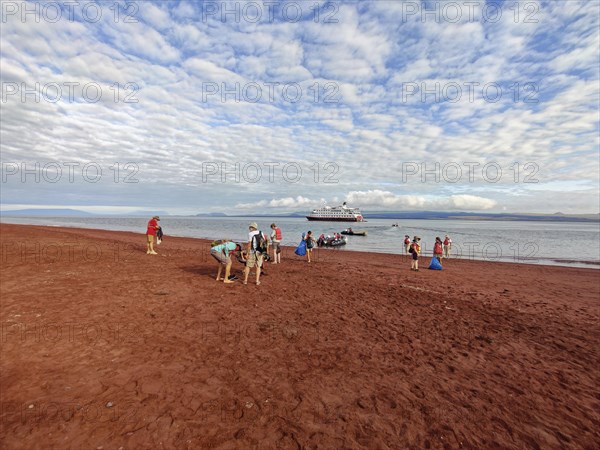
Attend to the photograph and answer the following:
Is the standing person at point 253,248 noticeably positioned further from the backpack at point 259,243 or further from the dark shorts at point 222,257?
the dark shorts at point 222,257

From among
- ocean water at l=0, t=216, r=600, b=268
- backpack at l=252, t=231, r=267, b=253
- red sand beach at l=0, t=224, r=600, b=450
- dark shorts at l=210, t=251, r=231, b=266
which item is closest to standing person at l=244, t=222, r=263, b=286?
backpack at l=252, t=231, r=267, b=253

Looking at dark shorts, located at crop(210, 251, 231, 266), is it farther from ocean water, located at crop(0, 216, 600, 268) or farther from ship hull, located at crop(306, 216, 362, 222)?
→ ship hull, located at crop(306, 216, 362, 222)

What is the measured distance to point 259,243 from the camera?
35.1ft

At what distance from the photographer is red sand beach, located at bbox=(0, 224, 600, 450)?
162 inches

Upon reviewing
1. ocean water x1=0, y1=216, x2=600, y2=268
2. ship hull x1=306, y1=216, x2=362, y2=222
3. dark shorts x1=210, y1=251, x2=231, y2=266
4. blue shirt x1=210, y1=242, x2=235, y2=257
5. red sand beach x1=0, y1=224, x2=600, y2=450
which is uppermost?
ship hull x1=306, y1=216, x2=362, y2=222

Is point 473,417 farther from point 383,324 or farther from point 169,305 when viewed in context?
point 169,305

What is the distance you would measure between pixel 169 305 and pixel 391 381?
6443 millimetres

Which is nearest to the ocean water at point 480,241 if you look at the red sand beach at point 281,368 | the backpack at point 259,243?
the red sand beach at point 281,368

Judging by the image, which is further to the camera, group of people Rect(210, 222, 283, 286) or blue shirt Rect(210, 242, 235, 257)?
blue shirt Rect(210, 242, 235, 257)

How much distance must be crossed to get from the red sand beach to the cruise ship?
12704 cm

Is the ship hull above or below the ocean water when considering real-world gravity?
above

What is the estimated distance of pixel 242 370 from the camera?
5539 mm

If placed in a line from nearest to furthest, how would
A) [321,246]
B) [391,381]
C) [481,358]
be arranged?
1. [391,381]
2. [481,358]
3. [321,246]

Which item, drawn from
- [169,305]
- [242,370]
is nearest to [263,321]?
[242,370]
